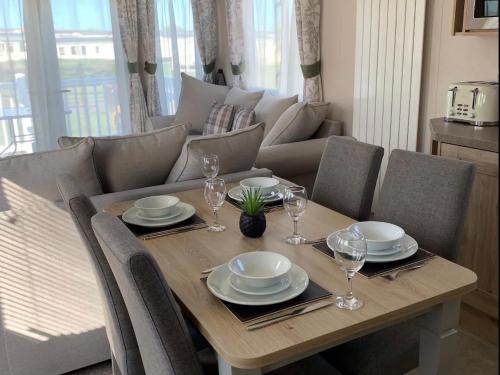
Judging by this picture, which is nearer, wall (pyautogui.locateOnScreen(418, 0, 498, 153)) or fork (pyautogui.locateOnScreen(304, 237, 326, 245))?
fork (pyautogui.locateOnScreen(304, 237, 326, 245))

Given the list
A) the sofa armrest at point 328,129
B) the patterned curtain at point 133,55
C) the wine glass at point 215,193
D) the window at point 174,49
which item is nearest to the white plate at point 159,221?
the wine glass at point 215,193

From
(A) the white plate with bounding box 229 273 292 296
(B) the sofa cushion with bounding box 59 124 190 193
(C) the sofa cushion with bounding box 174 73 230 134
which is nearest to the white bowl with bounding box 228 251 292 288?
(A) the white plate with bounding box 229 273 292 296

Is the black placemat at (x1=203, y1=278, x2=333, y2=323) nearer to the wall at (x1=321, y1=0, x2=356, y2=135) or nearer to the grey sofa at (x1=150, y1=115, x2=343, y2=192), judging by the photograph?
the grey sofa at (x1=150, y1=115, x2=343, y2=192)

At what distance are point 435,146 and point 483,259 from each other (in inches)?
23.7

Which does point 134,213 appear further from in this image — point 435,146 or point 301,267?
point 435,146

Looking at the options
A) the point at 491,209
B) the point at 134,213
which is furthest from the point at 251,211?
the point at 491,209

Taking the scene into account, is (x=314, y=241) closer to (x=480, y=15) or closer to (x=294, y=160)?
(x=480, y=15)

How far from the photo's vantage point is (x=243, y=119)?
432 cm

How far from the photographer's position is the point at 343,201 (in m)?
2.19

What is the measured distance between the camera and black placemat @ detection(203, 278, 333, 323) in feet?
3.96

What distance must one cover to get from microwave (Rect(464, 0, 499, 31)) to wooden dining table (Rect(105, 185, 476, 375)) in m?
1.38

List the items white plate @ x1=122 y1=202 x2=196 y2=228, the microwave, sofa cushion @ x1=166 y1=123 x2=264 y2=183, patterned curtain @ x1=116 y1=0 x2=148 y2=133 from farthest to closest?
patterned curtain @ x1=116 y1=0 x2=148 y2=133 < the microwave < sofa cushion @ x1=166 y1=123 x2=264 y2=183 < white plate @ x1=122 y1=202 x2=196 y2=228

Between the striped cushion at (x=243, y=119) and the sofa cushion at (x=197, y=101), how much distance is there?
60cm

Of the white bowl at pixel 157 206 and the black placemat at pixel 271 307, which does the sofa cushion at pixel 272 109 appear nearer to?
the white bowl at pixel 157 206
